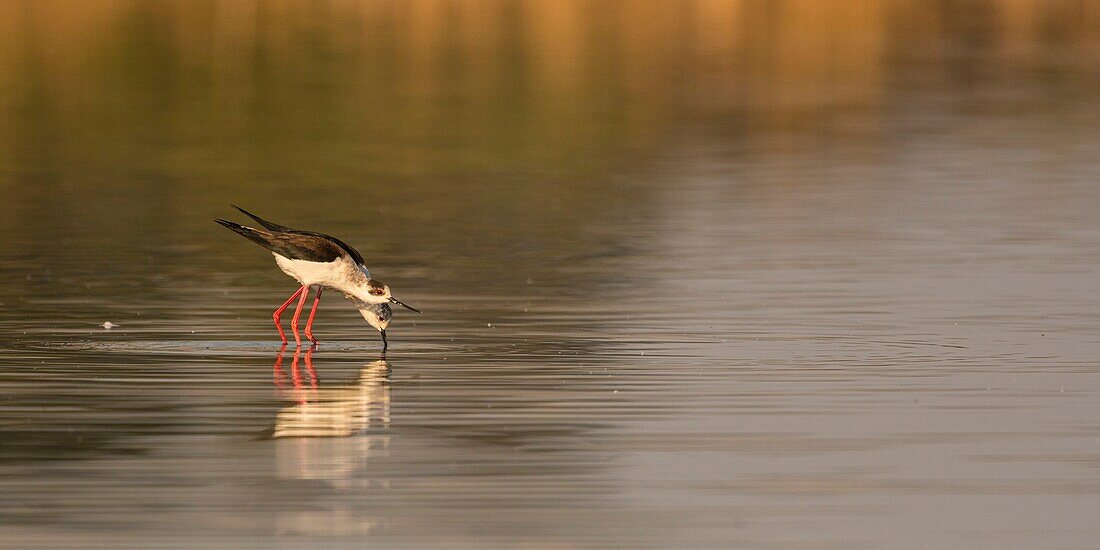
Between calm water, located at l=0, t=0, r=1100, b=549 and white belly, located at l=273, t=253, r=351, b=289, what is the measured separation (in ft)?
1.57

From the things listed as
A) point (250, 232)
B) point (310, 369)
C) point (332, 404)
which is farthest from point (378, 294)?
point (332, 404)

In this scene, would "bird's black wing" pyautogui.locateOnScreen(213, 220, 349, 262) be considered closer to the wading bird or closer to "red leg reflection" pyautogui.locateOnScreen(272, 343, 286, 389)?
the wading bird

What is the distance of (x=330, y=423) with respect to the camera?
534 inches

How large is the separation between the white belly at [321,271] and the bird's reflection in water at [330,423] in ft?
4.42

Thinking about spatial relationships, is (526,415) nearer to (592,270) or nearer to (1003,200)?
(592,270)

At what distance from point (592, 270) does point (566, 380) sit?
772 cm

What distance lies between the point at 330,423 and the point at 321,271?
428 centimetres

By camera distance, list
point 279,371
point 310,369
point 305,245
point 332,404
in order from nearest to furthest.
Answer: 1. point 332,404
2. point 279,371
3. point 310,369
4. point 305,245

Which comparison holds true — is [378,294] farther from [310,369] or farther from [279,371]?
[279,371]

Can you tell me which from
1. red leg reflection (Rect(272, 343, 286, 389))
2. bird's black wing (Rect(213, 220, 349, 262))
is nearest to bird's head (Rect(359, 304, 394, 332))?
bird's black wing (Rect(213, 220, 349, 262))

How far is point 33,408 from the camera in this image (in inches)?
547

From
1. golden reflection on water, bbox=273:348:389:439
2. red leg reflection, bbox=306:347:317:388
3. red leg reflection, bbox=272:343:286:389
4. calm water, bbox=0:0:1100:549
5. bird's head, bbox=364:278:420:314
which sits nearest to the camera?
calm water, bbox=0:0:1100:549

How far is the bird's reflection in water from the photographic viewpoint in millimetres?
12125

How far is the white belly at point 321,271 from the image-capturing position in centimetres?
1770
